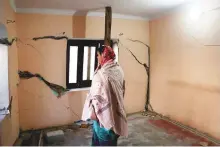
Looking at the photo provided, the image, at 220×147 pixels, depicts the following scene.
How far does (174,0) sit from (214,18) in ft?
2.24

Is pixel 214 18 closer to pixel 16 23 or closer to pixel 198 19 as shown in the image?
pixel 198 19

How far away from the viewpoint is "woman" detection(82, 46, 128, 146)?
72.7 inches

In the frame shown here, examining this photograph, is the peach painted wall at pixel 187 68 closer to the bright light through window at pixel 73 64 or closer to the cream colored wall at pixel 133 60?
the cream colored wall at pixel 133 60

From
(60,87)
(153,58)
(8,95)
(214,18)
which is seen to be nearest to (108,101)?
(8,95)

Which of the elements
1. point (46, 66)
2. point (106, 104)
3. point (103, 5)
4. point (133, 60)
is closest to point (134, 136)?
point (106, 104)

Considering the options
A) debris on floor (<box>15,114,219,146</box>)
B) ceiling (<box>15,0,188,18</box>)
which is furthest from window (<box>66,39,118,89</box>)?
debris on floor (<box>15,114,219,146</box>)

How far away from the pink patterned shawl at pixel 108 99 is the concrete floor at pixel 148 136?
1.05m

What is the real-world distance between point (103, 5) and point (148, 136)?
7.83 feet

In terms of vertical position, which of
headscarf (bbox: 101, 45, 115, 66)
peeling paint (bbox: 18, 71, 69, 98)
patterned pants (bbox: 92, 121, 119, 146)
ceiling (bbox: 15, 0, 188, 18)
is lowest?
patterned pants (bbox: 92, 121, 119, 146)

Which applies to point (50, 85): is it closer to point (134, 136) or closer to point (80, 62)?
point (80, 62)

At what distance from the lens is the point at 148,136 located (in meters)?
3.10

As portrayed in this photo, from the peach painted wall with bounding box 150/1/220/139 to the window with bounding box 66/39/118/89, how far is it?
4.55ft

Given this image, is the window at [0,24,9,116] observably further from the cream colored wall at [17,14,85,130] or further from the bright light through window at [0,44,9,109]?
the cream colored wall at [17,14,85,130]

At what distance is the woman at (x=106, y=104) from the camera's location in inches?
72.7
